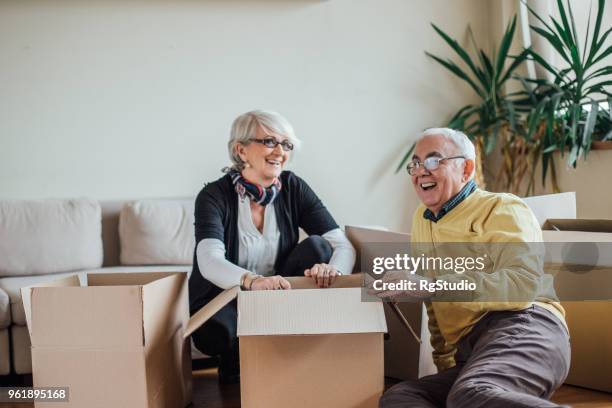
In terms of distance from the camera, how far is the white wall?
3.45 m

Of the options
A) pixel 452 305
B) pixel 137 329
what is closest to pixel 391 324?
pixel 452 305

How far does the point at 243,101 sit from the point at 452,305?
7.02 ft

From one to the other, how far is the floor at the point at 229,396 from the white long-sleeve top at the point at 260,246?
44 cm

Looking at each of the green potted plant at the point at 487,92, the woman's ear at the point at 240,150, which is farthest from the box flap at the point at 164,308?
the green potted plant at the point at 487,92

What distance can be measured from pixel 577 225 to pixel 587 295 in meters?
0.32

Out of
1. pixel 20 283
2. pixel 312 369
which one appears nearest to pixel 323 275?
pixel 312 369

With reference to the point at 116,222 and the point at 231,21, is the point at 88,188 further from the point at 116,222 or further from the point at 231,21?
the point at 231,21

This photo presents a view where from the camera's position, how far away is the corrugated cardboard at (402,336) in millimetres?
2193

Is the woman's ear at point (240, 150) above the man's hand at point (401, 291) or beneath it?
above

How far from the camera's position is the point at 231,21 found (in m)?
3.61

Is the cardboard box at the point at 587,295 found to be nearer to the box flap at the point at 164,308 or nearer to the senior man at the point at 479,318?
the senior man at the point at 479,318

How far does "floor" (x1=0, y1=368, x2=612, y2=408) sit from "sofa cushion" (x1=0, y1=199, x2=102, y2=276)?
2.89 feet

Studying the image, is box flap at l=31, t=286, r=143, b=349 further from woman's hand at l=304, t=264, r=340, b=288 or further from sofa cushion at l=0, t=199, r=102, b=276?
sofa cushion at l=0, t=199, r=102, b=276

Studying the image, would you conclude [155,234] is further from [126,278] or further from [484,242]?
[484,242]
